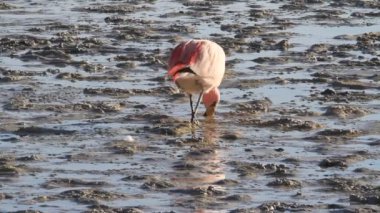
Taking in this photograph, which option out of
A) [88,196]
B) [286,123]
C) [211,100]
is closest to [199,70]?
[211,100]

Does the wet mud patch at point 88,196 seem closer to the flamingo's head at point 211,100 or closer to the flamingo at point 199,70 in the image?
the flamingo at point 199,70

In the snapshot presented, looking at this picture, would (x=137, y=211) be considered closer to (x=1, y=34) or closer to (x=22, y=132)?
(x=22, y=132)

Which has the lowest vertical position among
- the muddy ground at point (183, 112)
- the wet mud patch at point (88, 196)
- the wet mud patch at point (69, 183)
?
the muddy ground at point (183, 112)

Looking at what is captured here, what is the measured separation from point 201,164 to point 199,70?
1.96 meters

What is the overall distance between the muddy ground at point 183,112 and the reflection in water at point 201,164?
0.02m

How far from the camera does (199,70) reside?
1335 centimetres

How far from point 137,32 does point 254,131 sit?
6.05m

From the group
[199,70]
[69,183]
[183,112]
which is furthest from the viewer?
[183,112]

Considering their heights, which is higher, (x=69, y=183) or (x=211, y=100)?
(x=69, y=183)

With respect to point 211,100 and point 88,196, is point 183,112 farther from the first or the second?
point 88,196

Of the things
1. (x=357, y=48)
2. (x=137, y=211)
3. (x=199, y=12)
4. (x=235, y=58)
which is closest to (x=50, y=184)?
(x=137, y=211)

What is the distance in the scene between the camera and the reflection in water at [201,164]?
1097 cm

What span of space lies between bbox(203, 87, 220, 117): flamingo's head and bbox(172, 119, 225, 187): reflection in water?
2.70 feet

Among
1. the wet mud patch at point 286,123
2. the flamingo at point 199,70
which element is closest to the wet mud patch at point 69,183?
the flamingo at point 199,70
